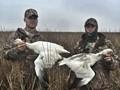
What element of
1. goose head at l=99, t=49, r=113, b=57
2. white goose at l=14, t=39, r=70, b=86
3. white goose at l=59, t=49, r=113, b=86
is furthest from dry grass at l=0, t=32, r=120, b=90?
goose head at l=99, t=49, r=113, b=57

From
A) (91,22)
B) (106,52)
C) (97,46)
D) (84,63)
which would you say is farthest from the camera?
(91,22)

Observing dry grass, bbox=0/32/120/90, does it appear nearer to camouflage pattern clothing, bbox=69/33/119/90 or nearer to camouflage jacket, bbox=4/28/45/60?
camouflage jacket, bbox=4/28/45/60

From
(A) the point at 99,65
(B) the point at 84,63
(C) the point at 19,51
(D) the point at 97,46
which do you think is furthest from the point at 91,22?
(C) the point at 19,51

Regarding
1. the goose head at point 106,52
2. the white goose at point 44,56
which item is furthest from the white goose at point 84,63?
the white goose at point 44,56

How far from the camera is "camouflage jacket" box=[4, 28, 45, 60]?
20.1ft

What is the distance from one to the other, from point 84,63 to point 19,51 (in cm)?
93

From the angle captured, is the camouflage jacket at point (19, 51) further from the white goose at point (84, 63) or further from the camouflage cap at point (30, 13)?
the white goose at point (84, 63)

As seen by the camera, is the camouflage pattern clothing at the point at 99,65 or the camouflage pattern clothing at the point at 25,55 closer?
the camouflage pattern clothing at the point at 99,65

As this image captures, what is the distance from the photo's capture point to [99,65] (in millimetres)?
6047

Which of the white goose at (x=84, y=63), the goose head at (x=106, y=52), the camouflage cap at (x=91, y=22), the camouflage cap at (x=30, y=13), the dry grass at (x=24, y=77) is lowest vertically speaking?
the dry grass at (x=24, y=77)

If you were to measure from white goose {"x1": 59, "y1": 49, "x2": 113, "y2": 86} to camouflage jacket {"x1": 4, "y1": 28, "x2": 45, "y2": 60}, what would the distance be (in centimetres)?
59

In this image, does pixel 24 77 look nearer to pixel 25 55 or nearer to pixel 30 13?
pixel 25 55

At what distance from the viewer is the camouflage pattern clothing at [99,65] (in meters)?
5.95

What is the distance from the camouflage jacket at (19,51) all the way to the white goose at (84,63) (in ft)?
1.94
